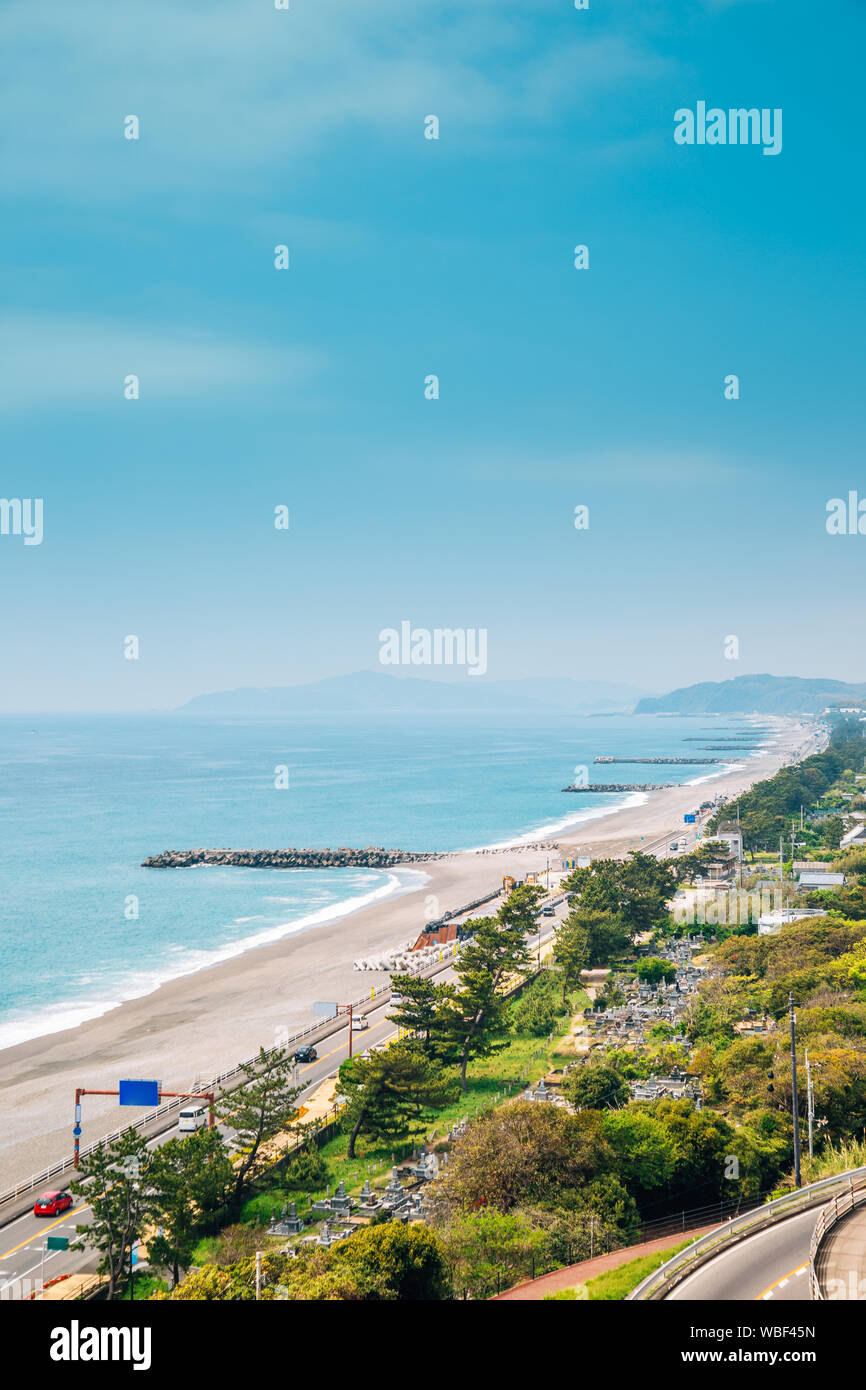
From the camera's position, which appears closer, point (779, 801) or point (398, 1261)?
point (398, 1261)

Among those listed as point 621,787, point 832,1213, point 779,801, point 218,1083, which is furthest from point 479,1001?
point 621,787

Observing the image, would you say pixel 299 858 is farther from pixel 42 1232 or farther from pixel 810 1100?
pixel 810 1100

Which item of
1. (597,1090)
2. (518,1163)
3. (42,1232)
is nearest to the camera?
(518,1163)

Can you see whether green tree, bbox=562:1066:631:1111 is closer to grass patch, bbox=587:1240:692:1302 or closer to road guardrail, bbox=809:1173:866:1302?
grass patch, bbox=587:1240:692:1302

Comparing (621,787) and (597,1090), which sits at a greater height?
(621,787)
